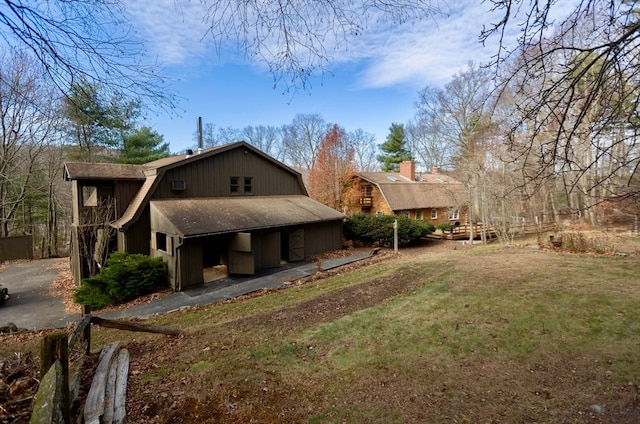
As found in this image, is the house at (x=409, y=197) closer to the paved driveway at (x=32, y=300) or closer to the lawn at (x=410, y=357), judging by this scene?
the lawn at (x=410, y=357)

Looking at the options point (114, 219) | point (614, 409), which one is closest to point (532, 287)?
point (614, 409)

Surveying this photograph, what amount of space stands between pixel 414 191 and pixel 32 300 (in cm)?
2544

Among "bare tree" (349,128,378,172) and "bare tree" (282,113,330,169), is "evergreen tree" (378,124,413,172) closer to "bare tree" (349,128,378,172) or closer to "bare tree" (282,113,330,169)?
"bare tree" (349,128,378,172)

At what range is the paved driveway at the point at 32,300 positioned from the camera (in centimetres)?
989

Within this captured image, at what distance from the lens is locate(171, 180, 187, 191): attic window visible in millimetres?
14383

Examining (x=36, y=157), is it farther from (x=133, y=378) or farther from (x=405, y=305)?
(x=405, y=305)

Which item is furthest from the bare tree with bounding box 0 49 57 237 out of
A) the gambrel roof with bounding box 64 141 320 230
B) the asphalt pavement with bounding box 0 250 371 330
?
the asphalt pavement with bounding box 0 250 371 330

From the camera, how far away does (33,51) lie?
9.62ft

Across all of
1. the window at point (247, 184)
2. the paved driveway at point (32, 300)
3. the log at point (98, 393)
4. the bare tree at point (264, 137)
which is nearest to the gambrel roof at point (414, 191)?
the window at point (247, 184)

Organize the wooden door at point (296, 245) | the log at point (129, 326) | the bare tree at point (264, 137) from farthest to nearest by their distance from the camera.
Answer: the bare tree at point (264, 137) → the wooden door at point (296, 245) → the log at point (129, 326)

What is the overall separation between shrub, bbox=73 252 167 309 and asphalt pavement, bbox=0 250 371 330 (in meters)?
0.70

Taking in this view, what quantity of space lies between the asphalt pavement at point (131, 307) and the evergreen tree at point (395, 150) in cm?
2465

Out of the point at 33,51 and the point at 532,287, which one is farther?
the point at 532,287

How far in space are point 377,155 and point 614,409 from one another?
39.7 m
